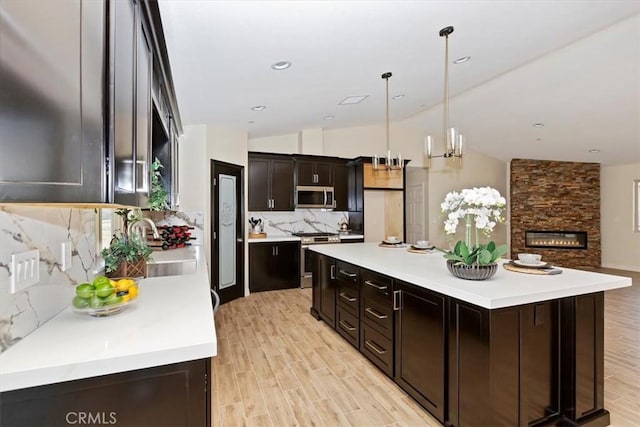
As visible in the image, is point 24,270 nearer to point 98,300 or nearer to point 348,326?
point 98,300

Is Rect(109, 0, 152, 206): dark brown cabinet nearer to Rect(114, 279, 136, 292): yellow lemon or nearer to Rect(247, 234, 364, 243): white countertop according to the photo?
Rect(114, 279, 136, 292): yellow lemon

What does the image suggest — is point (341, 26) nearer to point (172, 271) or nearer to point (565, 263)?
point (172, 271)

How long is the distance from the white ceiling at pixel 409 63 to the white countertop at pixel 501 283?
6.08 feet

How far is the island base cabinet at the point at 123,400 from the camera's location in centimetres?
88

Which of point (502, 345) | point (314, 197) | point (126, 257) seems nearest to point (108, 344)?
point (126, 257)

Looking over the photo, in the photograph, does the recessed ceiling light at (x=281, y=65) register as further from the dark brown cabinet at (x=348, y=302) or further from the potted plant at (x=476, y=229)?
the dark brown cabinet at (x=348, y=302)

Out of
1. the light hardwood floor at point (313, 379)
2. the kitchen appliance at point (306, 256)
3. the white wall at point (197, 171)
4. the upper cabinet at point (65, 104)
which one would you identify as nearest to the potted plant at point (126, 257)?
the upper cabinet at point (65, 104)

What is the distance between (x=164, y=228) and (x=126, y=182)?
8.33 feet

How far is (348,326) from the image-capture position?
325 cm

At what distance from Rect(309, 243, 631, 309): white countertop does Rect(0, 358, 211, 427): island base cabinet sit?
1.38 meters

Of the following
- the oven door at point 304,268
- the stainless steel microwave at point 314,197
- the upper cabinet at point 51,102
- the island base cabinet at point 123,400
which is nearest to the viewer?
the upper cabinet at point 51,102

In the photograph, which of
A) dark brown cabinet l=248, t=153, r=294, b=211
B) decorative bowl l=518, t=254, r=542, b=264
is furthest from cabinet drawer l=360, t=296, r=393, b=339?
dark brown cabinet l=248, t=153, r=294, b=211

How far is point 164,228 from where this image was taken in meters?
3.38

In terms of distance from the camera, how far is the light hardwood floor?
84.7 inches
